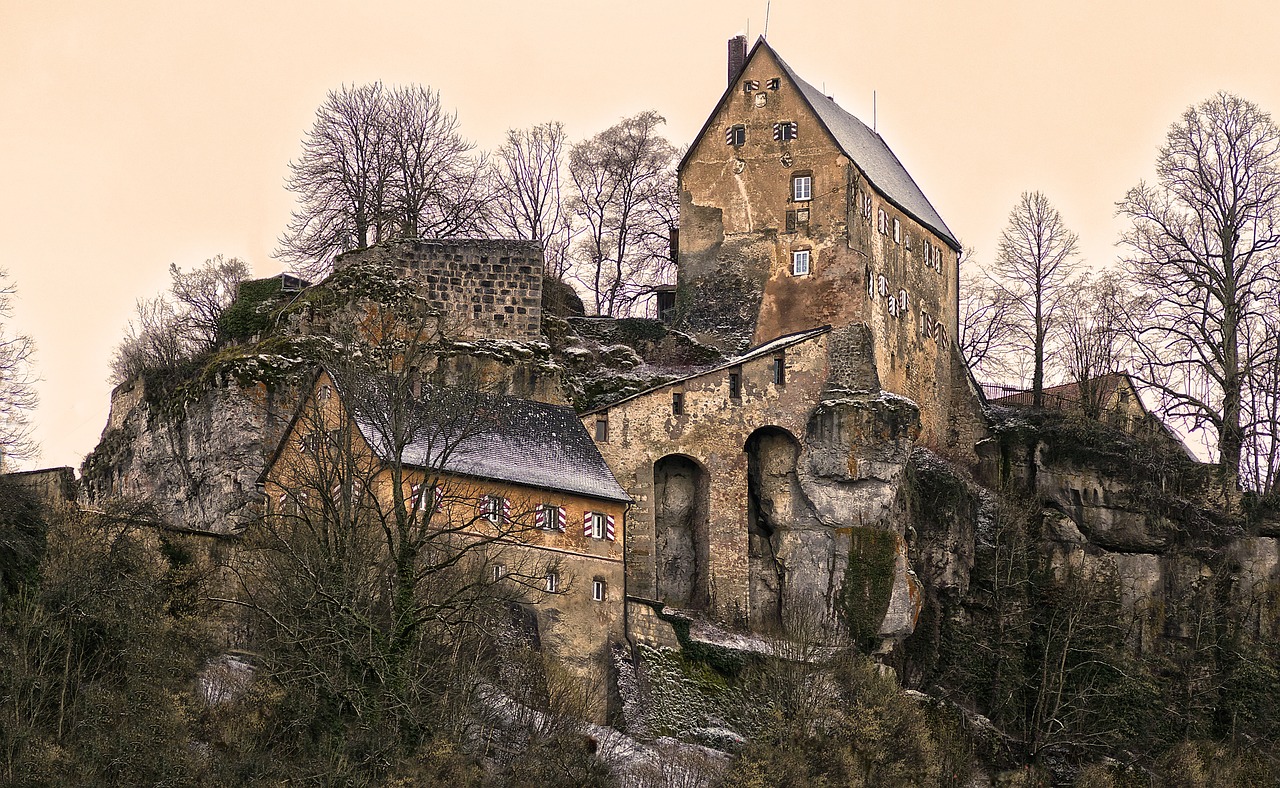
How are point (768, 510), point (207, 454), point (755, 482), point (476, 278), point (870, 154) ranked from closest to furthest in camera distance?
point (207, 454) < point (768, 510) < point (755, 482) < point (476, 278) < point (870, 154)

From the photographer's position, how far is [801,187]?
53750mm

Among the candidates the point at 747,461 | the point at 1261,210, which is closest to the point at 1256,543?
the point at 1261,210

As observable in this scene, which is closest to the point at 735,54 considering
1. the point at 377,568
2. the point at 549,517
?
the point at 549,517

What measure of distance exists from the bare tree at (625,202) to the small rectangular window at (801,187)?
31.2ft

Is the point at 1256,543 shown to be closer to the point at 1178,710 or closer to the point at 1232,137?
the point at 1178,710

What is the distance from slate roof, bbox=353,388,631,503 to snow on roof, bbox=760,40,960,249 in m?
12.5

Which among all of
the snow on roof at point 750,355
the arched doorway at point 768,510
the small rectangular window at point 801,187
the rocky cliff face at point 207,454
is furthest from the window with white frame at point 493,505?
the small rectangular window at point 801,187

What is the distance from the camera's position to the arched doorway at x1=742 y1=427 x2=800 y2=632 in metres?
48.9

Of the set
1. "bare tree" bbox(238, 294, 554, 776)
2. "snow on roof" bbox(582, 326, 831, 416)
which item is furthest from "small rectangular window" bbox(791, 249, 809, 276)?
"bare tree" bbox(238, 294, 554, 776)

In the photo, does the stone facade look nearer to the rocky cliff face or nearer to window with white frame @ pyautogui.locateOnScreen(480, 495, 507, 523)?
window with white frame @ pyautogui.locateOnScreen(480, 495, 507, 523)

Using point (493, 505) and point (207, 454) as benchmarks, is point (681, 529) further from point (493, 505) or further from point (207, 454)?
point (207, 454)

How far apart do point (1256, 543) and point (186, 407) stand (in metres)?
27.5

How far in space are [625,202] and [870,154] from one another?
9.57 metres

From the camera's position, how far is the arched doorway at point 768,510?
4891 centimetres
